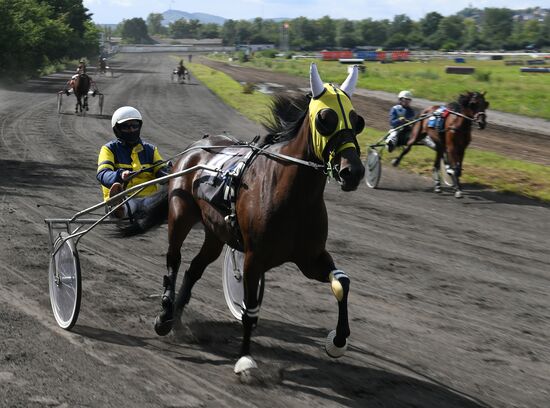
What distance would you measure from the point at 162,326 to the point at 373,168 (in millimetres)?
8609

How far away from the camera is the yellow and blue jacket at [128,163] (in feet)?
20.2

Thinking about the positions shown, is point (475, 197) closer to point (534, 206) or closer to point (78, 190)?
point (534, 206)

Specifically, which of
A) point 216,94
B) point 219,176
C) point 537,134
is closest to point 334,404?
point 219,176

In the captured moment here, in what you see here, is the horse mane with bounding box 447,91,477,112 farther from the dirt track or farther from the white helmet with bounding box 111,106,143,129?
the white helmet with bounding box 111,106,143,129

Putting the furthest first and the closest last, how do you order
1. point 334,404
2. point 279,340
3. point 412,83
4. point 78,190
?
point 412,83
point 78,190
point 279,340
point 334,404

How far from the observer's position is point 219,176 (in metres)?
5.33

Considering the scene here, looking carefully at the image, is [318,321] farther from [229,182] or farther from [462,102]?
[462,102]

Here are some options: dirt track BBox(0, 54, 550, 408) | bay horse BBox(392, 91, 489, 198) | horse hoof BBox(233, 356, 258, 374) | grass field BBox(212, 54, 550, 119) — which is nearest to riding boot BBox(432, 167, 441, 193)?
bay horse BBox(392, 91, 489, 198)

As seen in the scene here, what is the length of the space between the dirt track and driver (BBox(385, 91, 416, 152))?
2305 millimetres

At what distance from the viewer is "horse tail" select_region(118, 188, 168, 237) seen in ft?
20.6

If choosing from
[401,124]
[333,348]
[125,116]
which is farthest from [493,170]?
[333,348]

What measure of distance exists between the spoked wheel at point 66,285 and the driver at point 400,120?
29.2ft

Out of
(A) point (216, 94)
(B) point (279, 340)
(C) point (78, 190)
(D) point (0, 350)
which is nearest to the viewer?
(D) point (0, 350)

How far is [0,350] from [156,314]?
1.44 meters
